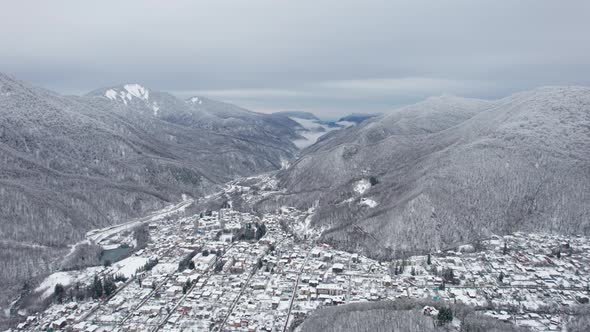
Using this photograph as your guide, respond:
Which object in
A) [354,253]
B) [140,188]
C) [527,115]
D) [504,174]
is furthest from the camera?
[140,188]

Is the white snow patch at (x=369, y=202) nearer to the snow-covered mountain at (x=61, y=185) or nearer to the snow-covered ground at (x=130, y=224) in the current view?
the snow-covered ground at (x=130, y=224)

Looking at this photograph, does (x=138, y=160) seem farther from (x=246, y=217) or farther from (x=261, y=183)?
(x=246, y=217)

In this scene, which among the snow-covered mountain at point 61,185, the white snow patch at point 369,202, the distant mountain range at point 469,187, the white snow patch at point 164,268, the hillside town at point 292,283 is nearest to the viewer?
the hillside town at point 292,283

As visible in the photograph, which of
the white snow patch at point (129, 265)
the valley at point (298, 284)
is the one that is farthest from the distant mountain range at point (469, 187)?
the white snow patch at point (129, 265)

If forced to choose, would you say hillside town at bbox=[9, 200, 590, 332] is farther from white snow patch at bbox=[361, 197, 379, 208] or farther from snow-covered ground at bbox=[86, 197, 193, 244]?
snow-covered ground at bbox=[86, 197, 193, 244]

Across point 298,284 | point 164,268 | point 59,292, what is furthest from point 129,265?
point 298,284

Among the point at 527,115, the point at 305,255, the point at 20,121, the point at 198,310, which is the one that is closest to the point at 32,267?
the point at 198,310
